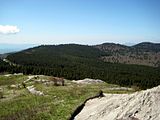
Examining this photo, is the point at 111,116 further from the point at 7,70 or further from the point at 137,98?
the point at 7,70

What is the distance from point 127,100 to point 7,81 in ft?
252

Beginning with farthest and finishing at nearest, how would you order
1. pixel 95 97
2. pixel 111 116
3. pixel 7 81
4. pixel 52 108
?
1. pixel 7 81
2. pixel 95 97
3. pixel 52 108
4. pixel 111 116

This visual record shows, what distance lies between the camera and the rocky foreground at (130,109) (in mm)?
22141

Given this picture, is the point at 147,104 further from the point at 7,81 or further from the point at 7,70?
the point at 7,70

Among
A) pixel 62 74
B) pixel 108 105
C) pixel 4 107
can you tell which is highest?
pixel 108 105

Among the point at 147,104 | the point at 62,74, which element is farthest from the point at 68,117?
the point at 62,74

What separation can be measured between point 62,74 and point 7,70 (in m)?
39.8

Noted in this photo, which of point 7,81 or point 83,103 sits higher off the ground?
point 83,103

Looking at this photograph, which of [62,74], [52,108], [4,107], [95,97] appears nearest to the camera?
[52,108]

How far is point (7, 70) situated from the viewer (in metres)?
180

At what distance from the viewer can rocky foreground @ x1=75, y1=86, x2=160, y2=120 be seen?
22141 millimetres

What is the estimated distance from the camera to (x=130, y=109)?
23031mm

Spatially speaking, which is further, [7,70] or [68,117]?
[7,70]

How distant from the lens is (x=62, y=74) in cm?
17425
